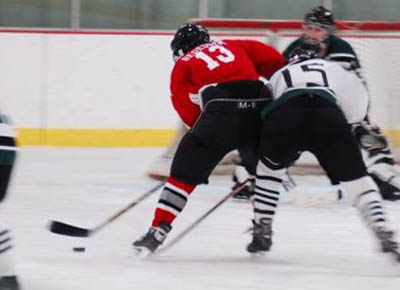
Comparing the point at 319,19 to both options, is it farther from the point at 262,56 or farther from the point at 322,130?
the point at 322,130

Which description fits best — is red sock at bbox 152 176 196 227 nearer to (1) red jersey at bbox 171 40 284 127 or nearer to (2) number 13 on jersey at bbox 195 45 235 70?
(1) red jersey at bbox 171 40 284 127

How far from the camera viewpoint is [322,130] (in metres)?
2.97

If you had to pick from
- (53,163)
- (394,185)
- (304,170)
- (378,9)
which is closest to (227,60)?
(394,185)

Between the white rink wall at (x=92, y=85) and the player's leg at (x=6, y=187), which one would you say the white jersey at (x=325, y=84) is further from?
the white rink wall at (x=92, y=85)

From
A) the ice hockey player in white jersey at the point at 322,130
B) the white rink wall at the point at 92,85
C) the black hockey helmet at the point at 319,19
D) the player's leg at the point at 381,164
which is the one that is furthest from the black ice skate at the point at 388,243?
the white rink wall at the point at 92,85

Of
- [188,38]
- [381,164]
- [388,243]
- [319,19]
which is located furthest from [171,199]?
[381,164]

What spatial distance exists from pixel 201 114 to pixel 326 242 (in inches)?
31.1

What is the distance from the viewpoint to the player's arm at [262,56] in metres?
Result: 3.30

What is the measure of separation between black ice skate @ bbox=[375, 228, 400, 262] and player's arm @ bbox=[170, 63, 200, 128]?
75 centimetres

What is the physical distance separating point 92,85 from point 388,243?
14.1 ft

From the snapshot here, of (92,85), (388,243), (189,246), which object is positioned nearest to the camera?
(388,243)

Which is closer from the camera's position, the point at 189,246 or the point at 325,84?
the point at 325,84

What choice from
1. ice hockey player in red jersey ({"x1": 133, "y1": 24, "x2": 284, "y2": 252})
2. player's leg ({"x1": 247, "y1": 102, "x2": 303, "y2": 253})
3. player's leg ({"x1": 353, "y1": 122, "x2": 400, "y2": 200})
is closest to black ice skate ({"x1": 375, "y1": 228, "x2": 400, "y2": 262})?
player's leg ({"x1": 247, "y1": 102, "x2": 303, "y2": 253})

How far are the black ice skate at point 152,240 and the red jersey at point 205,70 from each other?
1.22 ft
